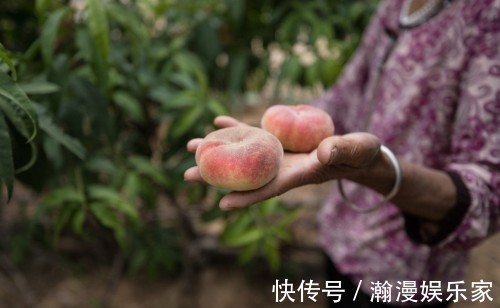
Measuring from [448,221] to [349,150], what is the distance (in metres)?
0.34

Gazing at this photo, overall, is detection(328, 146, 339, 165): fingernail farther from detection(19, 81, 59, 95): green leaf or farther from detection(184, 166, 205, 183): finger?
detection(19, 81, 59, 95): green leaf

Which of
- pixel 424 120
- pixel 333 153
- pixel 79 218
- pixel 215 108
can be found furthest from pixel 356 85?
pixel 79 218

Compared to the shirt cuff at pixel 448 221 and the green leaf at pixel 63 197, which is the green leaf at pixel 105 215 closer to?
the green leaf at pixel 63 197

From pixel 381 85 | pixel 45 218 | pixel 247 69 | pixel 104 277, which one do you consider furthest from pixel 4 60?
pixel 104 277

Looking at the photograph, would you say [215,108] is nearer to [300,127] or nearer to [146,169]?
[146,169]

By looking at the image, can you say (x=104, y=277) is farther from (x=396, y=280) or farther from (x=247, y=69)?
(x=396, y=280)

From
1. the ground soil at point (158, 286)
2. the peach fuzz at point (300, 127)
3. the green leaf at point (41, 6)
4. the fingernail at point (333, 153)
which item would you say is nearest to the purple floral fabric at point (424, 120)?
the peach fuzz at point (300, 127)

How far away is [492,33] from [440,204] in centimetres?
37

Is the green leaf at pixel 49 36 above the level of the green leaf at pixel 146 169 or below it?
above

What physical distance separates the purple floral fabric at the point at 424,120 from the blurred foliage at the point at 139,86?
322mm

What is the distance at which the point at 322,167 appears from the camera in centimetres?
76

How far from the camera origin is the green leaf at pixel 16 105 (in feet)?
2.21

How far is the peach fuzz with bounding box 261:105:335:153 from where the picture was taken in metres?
0.90

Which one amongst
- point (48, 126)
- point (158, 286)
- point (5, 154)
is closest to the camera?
point (5, 154)
